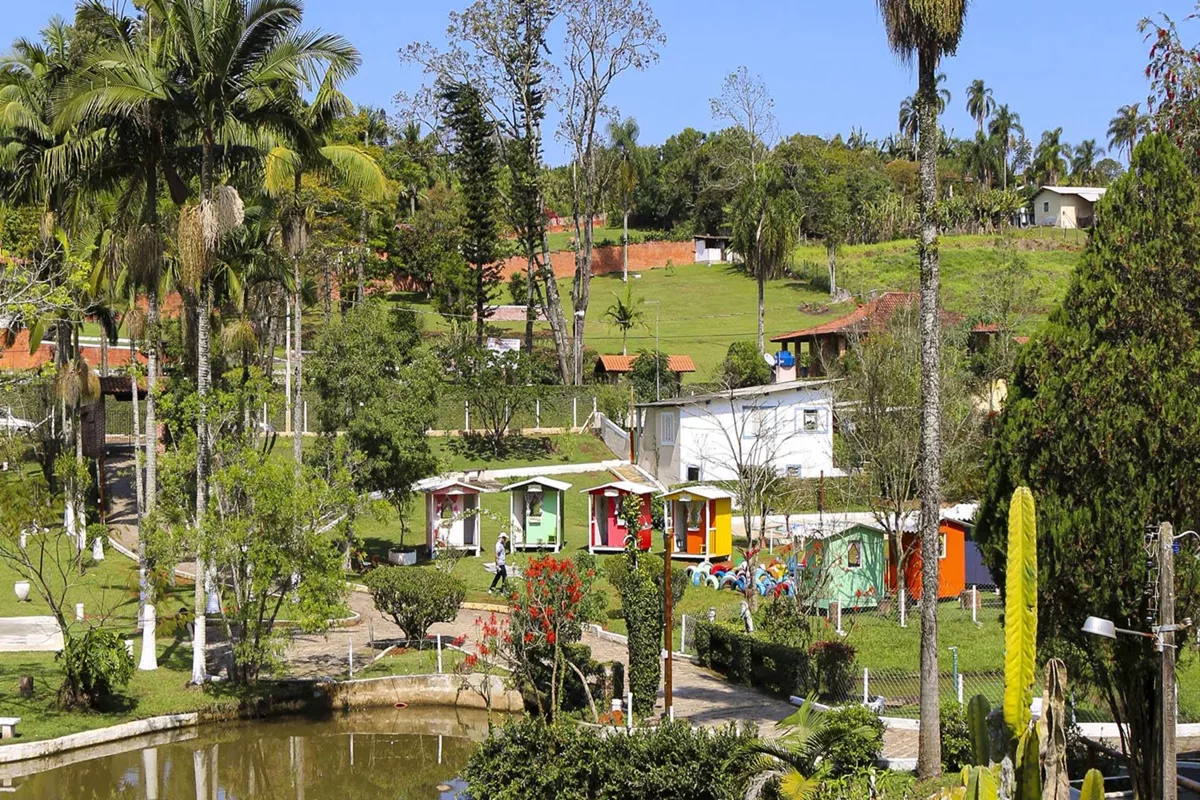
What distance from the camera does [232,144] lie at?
2338 centimetres

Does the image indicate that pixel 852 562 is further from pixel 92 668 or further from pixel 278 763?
pixel 92 668

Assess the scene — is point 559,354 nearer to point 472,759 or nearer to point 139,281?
point 139,281

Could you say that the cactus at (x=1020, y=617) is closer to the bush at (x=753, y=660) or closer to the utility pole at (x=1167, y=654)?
the utility pole at (x=1167, y=654)

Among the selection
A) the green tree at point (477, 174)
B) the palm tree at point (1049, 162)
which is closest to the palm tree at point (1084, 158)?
the palm tree at point (1049, 162)

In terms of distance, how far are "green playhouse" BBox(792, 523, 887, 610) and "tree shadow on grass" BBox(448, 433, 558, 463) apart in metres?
19.5

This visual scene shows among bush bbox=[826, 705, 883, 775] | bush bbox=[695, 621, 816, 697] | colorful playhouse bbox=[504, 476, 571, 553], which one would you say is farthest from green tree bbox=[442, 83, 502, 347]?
bush bbox=[826, 705, 883, 775]

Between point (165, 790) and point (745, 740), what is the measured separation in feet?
27.2

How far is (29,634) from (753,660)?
46.1 feet

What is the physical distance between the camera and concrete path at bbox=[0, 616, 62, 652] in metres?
24.1

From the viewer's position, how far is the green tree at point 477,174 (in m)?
A: 58.1

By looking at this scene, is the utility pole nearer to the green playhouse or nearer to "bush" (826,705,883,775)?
"bush" (826,705,883,775)

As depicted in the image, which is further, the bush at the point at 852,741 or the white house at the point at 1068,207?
the white house at the point at 1068,207

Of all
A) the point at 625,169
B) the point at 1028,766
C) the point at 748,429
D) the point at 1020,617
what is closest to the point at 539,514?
the point at 748,429

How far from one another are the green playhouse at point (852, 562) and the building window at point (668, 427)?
49.1ft
